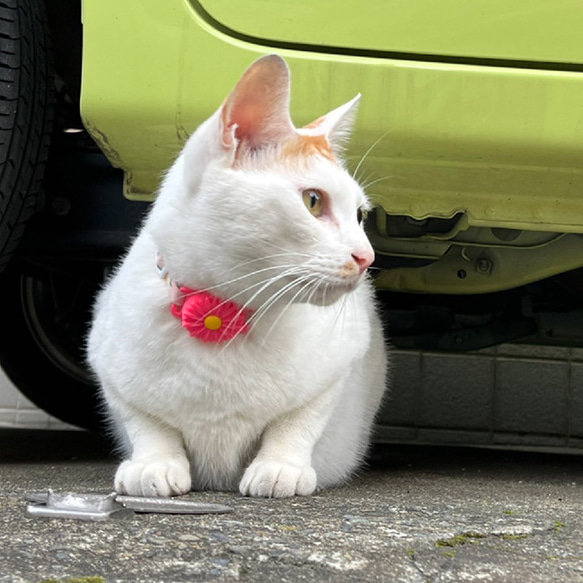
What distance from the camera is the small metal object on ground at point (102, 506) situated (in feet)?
4.51

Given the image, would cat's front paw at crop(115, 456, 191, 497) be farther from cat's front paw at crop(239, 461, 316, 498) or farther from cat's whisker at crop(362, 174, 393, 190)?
cat's whisker at crop(362, 174, 393, 190)

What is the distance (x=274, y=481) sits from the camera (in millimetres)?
1649

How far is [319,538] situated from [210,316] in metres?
0.47

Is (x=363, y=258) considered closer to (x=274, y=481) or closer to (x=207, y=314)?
(x=207, y=314)

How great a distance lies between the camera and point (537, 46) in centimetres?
166

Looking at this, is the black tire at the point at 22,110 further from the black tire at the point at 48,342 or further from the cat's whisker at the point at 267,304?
the black tire at the point at 48,342

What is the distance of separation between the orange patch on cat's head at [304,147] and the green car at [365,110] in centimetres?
12

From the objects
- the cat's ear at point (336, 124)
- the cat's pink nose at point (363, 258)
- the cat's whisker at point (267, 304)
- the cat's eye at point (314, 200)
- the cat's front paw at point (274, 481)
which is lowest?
the cat's front paw at point (274, 481)

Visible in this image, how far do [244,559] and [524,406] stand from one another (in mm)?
2811

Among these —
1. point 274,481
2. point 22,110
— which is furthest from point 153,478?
point 22,110

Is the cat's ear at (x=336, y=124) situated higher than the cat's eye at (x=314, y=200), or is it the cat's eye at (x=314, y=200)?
the cat's ear at (x=336, y=124)

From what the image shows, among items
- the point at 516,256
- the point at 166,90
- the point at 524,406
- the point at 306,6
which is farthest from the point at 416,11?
the point at 524,406

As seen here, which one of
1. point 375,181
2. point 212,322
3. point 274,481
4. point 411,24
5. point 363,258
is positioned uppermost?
point 411,24

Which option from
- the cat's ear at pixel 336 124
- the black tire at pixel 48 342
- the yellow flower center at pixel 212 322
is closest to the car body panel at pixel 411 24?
the cat's ear at pixel 336 124
